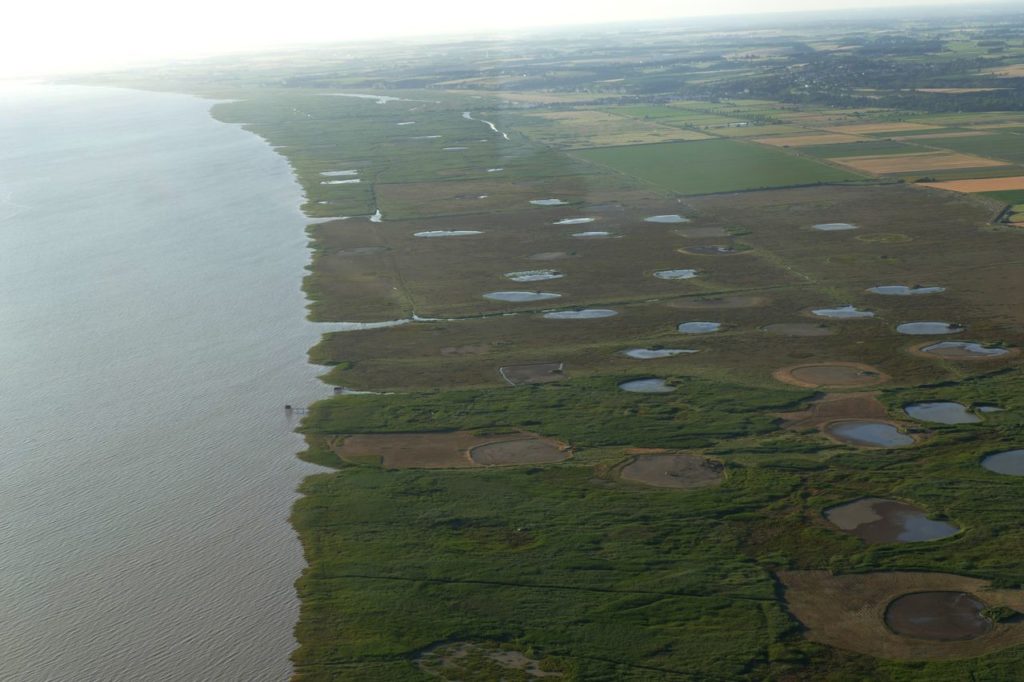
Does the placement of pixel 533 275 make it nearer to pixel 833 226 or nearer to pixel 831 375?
pixel 833 226

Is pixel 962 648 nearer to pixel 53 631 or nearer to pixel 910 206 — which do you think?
pixel 53 631

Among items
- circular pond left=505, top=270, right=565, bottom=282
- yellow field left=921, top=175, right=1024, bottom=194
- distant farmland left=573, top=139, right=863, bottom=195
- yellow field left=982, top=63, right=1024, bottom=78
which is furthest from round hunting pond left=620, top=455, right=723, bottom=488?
yellow field left=982, top=63, right=1024, bottom=78

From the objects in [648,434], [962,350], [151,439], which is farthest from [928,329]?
[151,439]

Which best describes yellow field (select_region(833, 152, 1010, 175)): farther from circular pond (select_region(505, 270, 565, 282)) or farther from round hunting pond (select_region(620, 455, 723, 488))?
round hunting pond (select_region(620, 455, 723, 488))

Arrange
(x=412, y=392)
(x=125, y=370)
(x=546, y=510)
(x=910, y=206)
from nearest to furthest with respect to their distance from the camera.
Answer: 1. (x=546, y=510)
2. (x=412, y=392)
3. (x=125, y=370)
4. (x=910, y=206)

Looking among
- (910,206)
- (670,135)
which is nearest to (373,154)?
(670,135)

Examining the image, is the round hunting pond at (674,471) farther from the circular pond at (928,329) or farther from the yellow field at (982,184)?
the yellow field at (982,184)

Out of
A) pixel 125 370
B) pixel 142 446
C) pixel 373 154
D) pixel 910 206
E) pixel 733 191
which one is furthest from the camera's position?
pixel 373 154
